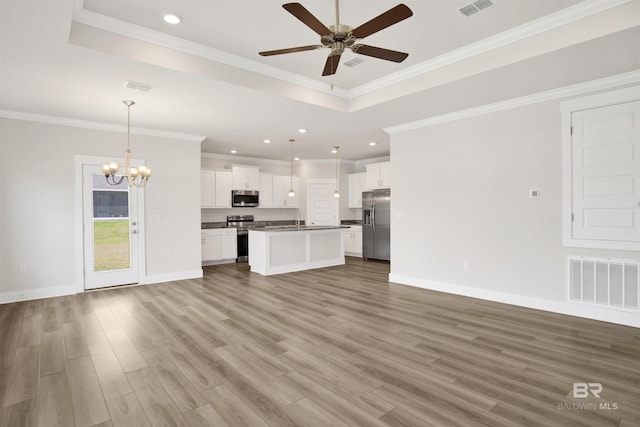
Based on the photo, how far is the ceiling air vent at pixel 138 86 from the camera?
3792 mm

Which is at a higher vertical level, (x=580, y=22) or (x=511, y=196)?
(x=580, y=22)

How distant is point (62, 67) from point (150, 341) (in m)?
2.94

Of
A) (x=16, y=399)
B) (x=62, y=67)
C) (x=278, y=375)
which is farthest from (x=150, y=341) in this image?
(x=62, y=67)

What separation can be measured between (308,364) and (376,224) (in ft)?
19.4

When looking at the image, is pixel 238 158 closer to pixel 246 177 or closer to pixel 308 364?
pixel 246 177

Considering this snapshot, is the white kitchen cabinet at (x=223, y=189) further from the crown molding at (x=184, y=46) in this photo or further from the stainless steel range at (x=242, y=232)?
the crown molding at (x=184, y=46)

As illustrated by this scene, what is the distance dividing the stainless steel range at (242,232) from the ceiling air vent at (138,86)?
4882 mm

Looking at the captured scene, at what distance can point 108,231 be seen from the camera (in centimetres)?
560

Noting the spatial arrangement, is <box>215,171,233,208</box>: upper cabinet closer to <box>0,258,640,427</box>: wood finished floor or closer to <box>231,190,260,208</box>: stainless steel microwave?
<box>231,190,260,208</box>: stainless steel microwave

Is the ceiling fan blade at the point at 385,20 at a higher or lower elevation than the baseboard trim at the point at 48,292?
higher

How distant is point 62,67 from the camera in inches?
133

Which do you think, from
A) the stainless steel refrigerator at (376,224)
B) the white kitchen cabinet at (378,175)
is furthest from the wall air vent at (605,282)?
the white kitchen cabinet at (378,175)

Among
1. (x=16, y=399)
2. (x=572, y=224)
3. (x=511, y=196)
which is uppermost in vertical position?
(x=511, y=196)

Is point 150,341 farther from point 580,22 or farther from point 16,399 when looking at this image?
point 580,22
